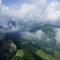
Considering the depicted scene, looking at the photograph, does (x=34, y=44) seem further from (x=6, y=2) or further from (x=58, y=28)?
(x=6, y=2)

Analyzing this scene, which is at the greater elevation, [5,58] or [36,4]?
[36,4]

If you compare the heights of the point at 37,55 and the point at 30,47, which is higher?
the point at 30,47

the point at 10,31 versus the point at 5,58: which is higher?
the point at 10,31

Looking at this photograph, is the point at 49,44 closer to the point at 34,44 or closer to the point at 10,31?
the point at 34,44

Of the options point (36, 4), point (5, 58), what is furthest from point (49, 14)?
point (5, 58)

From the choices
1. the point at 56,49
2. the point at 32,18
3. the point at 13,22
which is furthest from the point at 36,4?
the point at 56,49

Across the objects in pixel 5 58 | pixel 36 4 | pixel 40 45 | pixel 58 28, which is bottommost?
pixel 5 58
